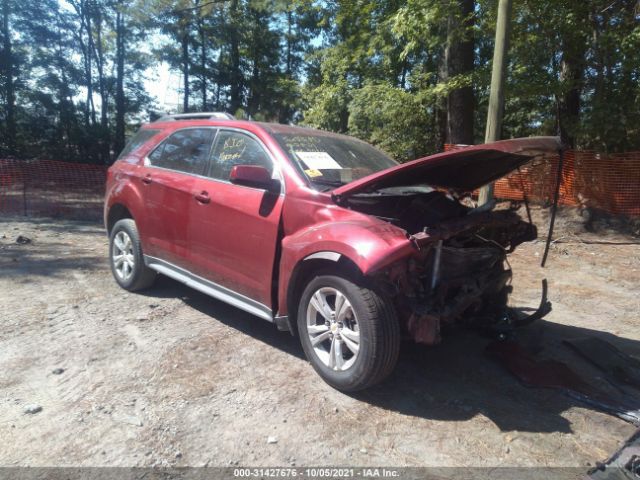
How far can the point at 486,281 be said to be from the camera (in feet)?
12.2

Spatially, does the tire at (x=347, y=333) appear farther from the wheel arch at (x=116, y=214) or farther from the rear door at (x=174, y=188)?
the wheel arch at (x=116, y=214)

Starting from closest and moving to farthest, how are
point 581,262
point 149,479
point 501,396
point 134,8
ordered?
point 149,479
point 501,396
point 581,262
point 134,8

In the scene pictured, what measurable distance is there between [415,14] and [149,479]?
31.6ft

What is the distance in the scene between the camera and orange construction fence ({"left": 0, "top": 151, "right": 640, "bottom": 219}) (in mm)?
9125

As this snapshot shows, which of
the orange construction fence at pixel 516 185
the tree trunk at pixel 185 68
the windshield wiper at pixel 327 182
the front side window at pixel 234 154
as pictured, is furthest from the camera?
the tree trunk at pixel 185 68

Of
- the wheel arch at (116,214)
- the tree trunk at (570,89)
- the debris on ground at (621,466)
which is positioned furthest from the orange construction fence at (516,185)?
the wheel arch at (116,214)

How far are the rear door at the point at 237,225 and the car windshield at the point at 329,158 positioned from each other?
0.72ft

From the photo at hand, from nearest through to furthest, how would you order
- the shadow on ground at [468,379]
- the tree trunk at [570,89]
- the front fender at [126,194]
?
1. the shadow on ground at [468,379]
2. the front fender at [126,194]
3. the tree trunk at [570,89]

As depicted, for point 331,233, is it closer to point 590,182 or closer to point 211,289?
point 211,289

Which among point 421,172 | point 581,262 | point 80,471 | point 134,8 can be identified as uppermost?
point 134,8

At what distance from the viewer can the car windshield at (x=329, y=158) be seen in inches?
150

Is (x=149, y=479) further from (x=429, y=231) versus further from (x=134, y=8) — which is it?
(x=134, y=8)

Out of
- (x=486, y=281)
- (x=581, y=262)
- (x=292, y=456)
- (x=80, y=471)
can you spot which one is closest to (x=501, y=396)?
(x=486, y=281)

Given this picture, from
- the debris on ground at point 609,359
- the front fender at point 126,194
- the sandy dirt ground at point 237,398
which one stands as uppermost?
the front fender at point 126,194
